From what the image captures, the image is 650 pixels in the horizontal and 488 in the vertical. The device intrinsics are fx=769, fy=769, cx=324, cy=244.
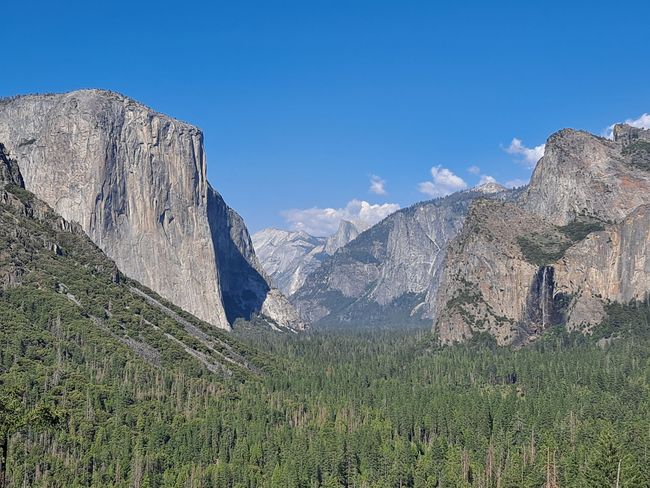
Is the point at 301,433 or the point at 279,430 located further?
the point at 279,430

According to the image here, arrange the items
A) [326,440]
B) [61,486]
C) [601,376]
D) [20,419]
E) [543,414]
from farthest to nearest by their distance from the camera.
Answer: [601,376], [543,414], [326,440], [61,486], [20,419]

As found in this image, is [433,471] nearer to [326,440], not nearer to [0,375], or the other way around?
[326,440]

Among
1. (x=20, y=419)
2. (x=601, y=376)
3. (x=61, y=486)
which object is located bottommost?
(x=61, y=486)

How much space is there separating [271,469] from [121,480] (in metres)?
25.5

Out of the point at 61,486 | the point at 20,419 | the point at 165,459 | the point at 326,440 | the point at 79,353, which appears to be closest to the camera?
the point at 20,419

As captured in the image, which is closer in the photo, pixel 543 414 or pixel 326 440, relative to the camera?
pixel 326 440

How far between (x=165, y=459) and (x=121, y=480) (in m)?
11.9

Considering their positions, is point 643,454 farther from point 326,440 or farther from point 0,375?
point 0,375

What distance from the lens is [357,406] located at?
187500 mm

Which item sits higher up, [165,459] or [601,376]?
[601,376]

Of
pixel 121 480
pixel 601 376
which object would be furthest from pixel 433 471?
pixel 601 376

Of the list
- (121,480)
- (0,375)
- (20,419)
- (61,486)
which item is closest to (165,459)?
(121,480)

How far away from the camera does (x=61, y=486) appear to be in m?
120

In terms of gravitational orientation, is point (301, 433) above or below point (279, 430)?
below
